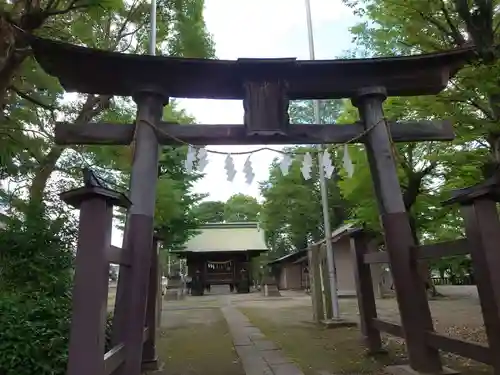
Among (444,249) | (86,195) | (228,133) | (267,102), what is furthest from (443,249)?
(86,195)

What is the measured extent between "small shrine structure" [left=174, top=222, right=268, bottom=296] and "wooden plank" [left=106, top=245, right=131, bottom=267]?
20.9 metres

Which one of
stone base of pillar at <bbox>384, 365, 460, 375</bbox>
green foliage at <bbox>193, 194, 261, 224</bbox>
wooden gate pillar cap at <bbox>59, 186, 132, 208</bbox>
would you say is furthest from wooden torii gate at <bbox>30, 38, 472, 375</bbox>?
green foliage at <bbox>193, 194, 261, 224</bbox>

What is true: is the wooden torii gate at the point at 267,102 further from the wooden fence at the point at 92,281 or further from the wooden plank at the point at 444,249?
the wooden fence at the point at 92,281

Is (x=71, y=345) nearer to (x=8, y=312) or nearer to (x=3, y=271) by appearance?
(x=8, y=312)

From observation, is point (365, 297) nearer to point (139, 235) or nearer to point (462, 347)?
point (462, 347)

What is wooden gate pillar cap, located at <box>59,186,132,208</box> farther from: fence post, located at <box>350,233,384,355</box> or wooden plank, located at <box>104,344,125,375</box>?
fence post, located at <box>350,233,384,355</box>

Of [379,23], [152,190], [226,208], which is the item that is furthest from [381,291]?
[226,208]

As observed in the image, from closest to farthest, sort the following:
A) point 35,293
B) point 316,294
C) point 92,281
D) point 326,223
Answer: point 92,281 → point 35,293 → point 316,294 → point 326,223

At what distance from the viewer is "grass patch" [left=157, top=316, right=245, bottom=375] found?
197 inches

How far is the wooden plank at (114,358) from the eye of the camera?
290cm

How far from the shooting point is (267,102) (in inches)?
186

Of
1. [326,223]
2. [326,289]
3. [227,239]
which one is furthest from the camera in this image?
[227,239]

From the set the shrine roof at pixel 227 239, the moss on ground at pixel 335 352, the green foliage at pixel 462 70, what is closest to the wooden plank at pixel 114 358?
the moss on ground at pixel 335 352

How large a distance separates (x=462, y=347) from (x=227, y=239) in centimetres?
2356
